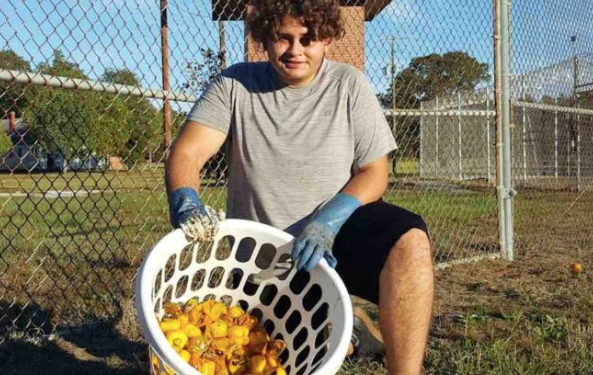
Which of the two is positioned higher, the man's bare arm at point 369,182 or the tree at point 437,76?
the man's bare arm at point 369,182

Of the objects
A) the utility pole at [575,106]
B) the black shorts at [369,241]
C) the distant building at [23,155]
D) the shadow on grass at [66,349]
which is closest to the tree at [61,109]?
the distant building at [23,155]

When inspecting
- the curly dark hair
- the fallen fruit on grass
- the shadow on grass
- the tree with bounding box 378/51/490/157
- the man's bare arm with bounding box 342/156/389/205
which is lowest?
the fallen fruit on grass

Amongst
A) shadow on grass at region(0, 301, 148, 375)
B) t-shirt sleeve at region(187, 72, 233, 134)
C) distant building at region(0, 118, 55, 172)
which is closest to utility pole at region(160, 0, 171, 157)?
distant building at region(0, 118, 55, 172)

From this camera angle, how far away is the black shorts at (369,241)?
211 centimetres

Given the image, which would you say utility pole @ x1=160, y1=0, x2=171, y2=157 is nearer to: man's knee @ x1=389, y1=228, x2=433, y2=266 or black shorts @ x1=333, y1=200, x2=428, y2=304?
black shorts @ x1=333, y1=200, x2=428, y2=304

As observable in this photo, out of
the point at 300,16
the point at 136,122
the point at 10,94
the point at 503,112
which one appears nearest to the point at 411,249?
the point at 300,16

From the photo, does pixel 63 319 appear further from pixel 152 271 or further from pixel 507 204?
pixel 507 204

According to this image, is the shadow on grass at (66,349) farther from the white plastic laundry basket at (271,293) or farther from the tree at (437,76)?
the tree at (437,76)

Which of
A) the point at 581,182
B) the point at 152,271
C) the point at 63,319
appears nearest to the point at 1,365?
the point at 63,319

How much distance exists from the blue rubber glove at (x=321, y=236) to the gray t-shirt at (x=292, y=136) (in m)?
0.25

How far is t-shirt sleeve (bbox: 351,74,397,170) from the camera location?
2467 millimetres

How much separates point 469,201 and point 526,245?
465 centimetres

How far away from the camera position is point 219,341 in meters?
2.02

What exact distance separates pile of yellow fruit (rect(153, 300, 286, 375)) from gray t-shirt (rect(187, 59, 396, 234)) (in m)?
0.45
